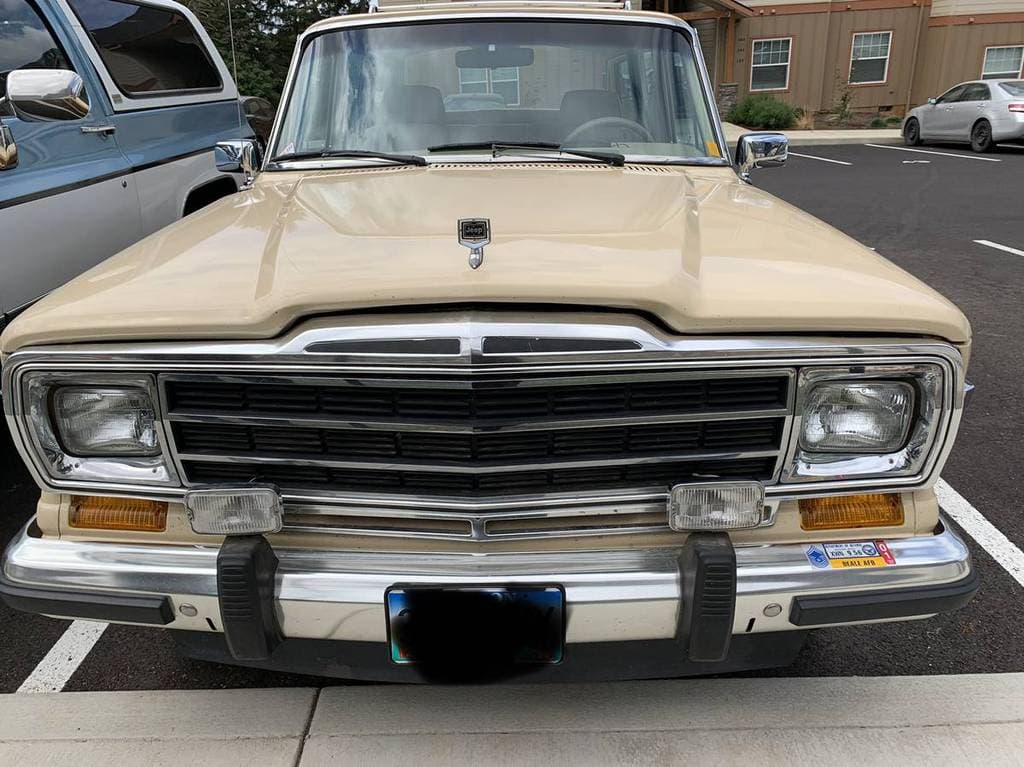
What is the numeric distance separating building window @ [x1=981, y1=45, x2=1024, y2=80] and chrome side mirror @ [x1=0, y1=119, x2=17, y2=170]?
2481 centimetres

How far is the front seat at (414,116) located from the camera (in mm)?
2988

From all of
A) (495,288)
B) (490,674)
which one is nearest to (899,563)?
(490,674)

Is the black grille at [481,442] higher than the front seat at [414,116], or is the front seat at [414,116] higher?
the front seat at [414,116]

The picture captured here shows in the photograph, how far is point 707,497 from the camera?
1.76 metres

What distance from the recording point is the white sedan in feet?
52.3

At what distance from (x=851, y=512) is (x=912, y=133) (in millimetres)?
A: 19666

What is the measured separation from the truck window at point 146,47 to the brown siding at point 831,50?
20.3 m

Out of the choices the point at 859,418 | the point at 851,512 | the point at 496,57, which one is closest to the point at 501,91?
the point at 496,57

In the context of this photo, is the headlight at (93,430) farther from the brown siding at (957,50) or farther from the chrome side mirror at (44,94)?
the brown siding at (957,50)

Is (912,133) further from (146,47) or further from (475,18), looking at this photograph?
(475,18)

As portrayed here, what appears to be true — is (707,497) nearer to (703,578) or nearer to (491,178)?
(703,578)

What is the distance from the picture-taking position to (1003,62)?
21859 mm

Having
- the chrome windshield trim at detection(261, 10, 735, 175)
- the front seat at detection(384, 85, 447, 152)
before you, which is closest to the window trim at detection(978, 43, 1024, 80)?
the chrome windshield trim at detection(261, 10, 735, 175)

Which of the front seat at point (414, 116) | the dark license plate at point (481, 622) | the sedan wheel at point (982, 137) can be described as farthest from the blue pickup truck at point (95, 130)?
the sedan wheel at point (982, 137)
